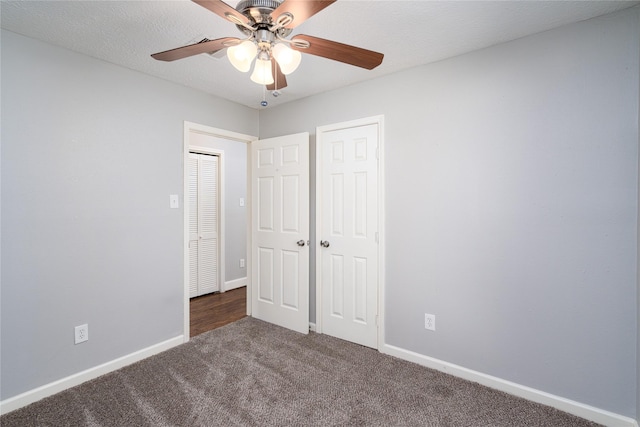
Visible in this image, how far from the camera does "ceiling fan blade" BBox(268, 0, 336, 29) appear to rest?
111 centimetres

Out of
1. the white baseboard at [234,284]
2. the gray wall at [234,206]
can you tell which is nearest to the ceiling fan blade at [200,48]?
the gray wall at [234,206]

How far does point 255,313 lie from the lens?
11.3 feet

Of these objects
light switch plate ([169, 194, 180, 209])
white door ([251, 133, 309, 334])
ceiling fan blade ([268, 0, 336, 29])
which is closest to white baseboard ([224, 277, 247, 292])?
white door ([251, 133, 309, 334])

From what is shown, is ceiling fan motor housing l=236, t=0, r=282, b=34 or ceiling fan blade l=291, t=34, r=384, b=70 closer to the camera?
ceiling fan motor housing l=236, t=0, r=282, b=34

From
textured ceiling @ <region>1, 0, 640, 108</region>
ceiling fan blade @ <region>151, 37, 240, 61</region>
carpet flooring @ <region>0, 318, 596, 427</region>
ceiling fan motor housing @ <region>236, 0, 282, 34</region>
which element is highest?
textured ceiling @ <region>1, 0, 640, 108</region>

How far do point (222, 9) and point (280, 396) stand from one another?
221 centimetres

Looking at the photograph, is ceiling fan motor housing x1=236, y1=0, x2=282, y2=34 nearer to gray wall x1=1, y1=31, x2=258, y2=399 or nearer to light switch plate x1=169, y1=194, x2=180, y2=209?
gray wall x1=1, y1=31, x2=258, y2=399

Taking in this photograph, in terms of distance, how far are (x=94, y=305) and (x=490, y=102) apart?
3.28m

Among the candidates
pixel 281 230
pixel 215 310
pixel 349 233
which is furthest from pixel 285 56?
pixel 215 310

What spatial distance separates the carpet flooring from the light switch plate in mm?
1297

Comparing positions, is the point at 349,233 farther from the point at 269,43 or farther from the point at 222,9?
the point at 222,9

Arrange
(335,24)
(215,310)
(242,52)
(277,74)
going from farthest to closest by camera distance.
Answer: (215,310) → (335,24) → (277,74) → (242,52)

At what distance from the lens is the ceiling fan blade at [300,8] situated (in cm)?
111

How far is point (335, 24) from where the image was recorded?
1.84 m
